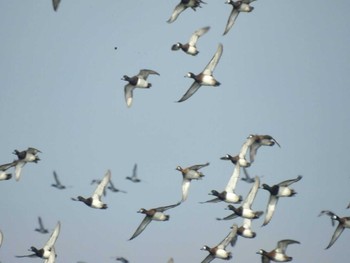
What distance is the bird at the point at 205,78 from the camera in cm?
4975

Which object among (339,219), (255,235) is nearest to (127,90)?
(255,235)

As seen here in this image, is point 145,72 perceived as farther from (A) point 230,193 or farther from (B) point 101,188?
(A) point 230,193

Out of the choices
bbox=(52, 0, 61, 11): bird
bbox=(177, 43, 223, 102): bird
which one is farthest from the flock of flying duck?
bbox=(52, 0, 61, 11): bird

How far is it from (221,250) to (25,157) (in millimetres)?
16744

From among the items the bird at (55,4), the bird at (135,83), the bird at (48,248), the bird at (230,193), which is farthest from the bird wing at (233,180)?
the bird at (55,4)

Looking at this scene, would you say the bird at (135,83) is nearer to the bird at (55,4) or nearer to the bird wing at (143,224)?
the bird wing at (143,224)

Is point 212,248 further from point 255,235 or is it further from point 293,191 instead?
point 293,191

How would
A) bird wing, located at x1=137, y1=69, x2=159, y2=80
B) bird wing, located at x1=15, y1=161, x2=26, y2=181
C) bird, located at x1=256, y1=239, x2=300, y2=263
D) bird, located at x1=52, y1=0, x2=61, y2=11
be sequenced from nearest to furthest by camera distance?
bird, located at x1=52, y1=0, x2=61, y2=11, bird, located at x1=256, y1=239, x2=300, y2=263, bird wing, located at x1=15, y1=161, x2=26, y2=181, bird wing, located at x1=137, y1=69, x2=159, y2=80

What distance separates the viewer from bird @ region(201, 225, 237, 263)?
4925 cm

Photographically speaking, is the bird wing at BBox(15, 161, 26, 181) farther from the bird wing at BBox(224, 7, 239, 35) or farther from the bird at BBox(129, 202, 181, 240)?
the bird wing at BBox(224, 7, 239, 35)

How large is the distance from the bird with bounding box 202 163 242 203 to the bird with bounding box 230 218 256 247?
2.00 metres

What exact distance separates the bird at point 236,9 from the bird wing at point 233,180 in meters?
10.6

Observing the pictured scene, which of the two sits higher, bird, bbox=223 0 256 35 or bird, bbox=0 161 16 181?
bird, bbox=223 0 256 35

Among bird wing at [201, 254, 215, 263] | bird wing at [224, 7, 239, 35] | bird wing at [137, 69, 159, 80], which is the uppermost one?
bird wing at [224, 7, 239, 35]
